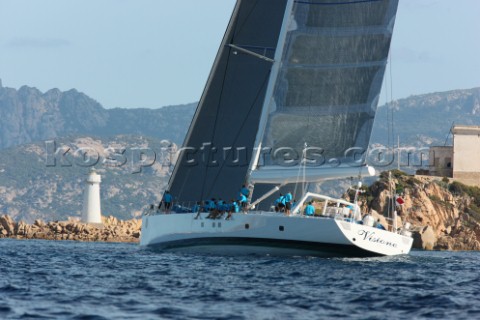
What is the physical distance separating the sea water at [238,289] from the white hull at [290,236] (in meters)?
0.48

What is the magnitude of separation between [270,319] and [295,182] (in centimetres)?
1918

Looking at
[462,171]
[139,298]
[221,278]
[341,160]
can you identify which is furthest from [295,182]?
[462,171]

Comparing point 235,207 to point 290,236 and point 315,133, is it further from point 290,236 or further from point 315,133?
point 315,133

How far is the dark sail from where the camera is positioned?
155 feet

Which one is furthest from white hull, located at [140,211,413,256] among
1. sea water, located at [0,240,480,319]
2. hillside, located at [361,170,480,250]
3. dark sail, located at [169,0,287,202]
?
hillside, located at [361,170,480,250]

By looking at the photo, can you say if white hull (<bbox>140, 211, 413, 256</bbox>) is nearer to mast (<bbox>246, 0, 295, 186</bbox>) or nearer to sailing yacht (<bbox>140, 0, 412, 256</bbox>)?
sailing yacht (<bbox>140, 0, 412, 256</bbox>)

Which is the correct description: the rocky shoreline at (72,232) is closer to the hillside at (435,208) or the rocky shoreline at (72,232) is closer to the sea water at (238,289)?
the hillside at (435,208)

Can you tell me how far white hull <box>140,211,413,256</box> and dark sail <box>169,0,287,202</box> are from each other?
4.37 metres

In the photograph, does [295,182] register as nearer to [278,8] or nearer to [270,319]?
[278,8]

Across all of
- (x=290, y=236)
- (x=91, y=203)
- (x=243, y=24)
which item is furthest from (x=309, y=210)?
(x=91, y=203)

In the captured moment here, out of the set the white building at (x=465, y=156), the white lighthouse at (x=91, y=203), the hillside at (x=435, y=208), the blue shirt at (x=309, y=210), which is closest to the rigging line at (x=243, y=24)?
the blue shirt at (x=309, y=210)

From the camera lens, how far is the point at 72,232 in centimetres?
9238

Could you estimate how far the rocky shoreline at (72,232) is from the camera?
90.2 meters

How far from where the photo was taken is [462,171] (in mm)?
99688
